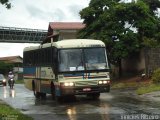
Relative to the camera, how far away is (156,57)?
4138cm

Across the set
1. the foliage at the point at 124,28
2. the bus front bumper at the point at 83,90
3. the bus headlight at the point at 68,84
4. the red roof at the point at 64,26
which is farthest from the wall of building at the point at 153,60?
the red roof at the point at 64,26

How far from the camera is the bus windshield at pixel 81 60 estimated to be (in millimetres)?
22141

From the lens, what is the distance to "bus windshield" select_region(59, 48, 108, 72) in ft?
72.6

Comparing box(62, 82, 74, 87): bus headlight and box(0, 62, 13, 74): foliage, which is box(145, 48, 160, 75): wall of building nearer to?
box(62, 82, 74, 87): bus headlight

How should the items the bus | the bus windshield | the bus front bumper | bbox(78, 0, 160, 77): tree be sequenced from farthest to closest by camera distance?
bbox(78, 0, 160, 77): tree → the bus windshield → the bus → the bus front bumper

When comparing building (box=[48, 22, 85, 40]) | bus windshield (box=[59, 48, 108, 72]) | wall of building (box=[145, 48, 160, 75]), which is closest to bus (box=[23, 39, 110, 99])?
bus windshield (box=[59, 48, 108, 72])

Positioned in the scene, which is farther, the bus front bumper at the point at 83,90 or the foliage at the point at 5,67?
the foliage at the point at 5,67

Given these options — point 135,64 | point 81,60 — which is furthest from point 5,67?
point 81,60

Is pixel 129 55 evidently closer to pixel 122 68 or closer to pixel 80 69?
pixel 122 68

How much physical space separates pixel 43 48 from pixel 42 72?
126cm

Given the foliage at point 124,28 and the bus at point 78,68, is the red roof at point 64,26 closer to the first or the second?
the foliage at point 124,28

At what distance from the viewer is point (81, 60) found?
879 inches

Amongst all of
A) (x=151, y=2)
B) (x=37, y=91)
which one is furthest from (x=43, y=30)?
(x=37, y=91)

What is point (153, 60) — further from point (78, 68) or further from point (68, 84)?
point (68, 84)
